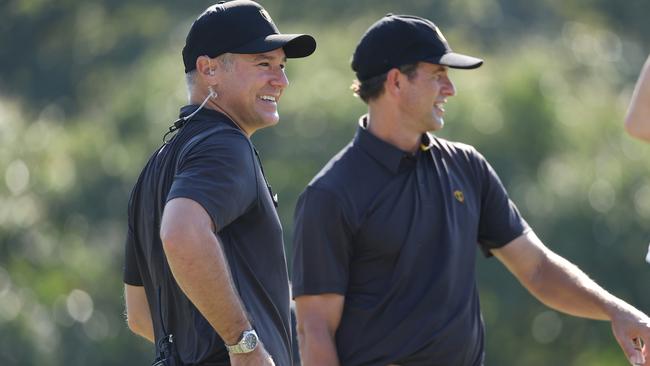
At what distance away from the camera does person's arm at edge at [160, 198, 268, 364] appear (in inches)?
132

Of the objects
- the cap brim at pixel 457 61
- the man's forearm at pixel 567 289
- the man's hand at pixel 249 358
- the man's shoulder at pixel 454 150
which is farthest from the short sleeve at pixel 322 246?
the man's hand at pixel 249 358

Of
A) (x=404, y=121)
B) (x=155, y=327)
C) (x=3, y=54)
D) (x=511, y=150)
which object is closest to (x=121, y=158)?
(x=511, y=150)

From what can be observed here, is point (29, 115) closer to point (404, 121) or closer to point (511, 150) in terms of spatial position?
point (511, 150)

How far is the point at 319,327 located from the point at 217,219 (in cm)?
119

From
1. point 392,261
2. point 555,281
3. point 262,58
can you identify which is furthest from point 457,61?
point 262,58

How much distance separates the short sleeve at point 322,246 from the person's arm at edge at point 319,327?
34 millimetres

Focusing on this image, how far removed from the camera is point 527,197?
11.6 m

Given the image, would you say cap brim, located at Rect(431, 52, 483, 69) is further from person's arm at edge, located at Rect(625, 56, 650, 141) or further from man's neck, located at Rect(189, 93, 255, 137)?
person's arm at edge, located at Rect(625, 56, 650, 141)

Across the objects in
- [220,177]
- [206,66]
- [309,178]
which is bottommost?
[309,178]

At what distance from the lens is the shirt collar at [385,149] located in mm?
4664

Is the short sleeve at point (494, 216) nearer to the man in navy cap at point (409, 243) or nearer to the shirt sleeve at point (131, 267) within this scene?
the man in navy cap at point (409, 243)

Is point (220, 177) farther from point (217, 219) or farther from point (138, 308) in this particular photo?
point (138, 308)

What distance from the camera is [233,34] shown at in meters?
3.80

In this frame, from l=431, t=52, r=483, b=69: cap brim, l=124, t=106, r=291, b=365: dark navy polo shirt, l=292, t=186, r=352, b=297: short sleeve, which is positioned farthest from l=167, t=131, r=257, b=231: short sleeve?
l=431, t=52, r=483, b=69: cap brim
